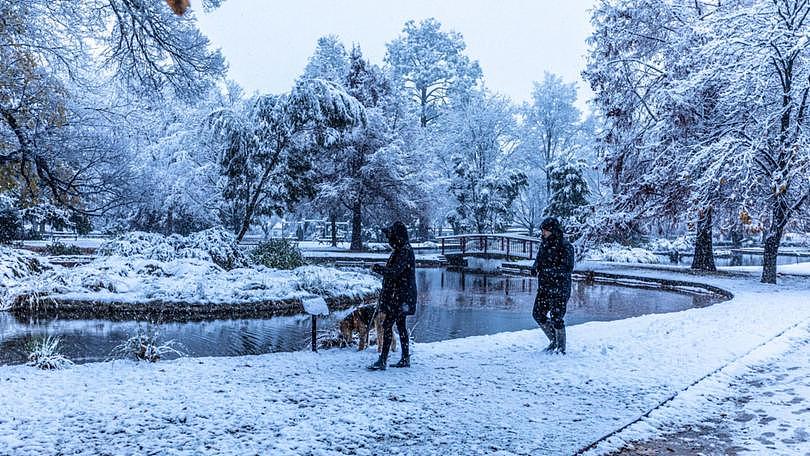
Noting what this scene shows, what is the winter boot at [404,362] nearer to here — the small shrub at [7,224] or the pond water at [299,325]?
the pond water at [299,325]

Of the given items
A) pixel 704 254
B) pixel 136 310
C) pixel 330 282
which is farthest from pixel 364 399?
pixel 704 254

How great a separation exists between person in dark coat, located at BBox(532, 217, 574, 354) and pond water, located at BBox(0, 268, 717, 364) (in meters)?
2.60

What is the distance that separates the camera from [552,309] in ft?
23.4

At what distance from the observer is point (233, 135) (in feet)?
62.2

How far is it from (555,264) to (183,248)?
1214 cm

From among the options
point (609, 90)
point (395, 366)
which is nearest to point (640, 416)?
point (395, 366)

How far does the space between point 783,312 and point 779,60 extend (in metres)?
8.09

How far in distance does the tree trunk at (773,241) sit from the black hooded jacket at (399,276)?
13.8m

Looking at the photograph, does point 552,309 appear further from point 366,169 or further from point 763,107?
point 366,169

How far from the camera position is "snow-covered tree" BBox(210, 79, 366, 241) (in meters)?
18.9

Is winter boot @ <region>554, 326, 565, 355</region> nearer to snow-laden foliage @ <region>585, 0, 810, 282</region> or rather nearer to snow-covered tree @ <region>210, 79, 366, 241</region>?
snow-laden foliage @ <region>585, 0, 810, 282</region>

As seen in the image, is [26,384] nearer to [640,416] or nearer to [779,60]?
[640,416]

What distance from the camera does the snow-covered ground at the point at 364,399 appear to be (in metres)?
4.10

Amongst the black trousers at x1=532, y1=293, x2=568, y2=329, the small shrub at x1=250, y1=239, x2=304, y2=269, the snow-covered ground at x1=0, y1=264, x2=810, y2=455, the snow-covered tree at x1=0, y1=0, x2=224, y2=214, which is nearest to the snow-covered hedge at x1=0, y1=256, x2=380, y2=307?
the small shrub at x1=250, y1=239, x2=304, y2=269
